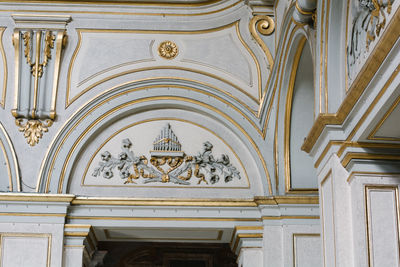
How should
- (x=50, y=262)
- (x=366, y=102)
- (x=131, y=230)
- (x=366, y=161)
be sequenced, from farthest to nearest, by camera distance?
(x=131, y=230)
(x=50, y=262)
(x=366, y=161)
(x=366, y=102)

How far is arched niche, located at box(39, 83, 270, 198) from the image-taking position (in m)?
9.95

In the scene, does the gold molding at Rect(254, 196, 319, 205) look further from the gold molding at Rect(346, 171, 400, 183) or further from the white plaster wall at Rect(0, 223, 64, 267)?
the gold molding at Rect(346, 171, 400, 183)

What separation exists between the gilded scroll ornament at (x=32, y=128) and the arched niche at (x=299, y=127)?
3.15 metres

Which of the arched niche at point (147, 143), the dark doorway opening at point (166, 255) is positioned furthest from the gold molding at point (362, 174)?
the dark doorway opening at point (166, 255)

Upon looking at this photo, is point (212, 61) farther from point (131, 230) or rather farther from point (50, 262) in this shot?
point (50, 262)

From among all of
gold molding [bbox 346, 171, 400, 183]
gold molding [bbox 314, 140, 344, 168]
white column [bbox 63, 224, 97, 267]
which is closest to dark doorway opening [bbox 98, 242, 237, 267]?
white column [bbox 63, 224, 97, 267]

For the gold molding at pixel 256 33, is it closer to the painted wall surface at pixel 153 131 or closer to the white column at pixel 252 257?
the painted wall surface at pixel 153 131

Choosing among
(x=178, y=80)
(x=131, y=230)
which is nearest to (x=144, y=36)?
(x=178, y=80)

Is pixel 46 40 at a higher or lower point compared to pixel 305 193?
higher

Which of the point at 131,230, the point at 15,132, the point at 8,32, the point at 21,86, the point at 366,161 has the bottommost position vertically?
the point at 366,161

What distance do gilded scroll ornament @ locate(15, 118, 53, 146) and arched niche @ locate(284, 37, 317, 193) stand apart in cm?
315

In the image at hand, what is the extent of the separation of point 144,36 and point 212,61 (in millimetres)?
1005

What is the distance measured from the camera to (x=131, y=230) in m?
10.0

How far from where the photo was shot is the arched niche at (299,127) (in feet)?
29.3
